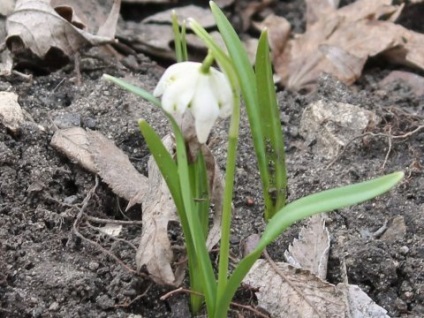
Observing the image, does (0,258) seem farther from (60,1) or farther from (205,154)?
(60,1)

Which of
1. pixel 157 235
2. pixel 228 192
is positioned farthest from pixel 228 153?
pixel 157 235

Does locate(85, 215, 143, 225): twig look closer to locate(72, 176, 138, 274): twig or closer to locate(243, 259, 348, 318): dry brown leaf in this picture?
locate(72, 176, 138, 274): twig

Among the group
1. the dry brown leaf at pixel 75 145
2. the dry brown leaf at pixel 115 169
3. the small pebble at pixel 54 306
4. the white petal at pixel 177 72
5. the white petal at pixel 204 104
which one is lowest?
the small pebble at pixel 54 306

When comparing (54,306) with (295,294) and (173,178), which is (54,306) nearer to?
(173,178)

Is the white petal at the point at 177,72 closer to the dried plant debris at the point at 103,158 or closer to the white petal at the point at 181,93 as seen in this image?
the white petal at the point at 181,93

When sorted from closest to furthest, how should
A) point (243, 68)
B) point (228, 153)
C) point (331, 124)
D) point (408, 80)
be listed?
point (228, 153) < point (243, 68) < point (331, 124) < point (408, 80)

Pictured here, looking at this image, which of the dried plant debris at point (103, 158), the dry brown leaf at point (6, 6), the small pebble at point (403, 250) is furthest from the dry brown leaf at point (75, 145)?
the small pebble at point (403, 250)
